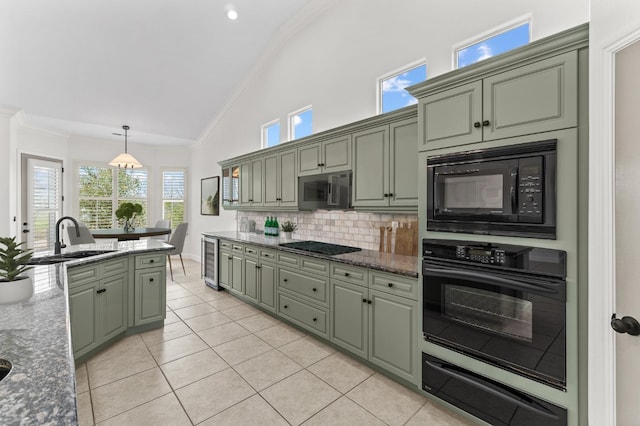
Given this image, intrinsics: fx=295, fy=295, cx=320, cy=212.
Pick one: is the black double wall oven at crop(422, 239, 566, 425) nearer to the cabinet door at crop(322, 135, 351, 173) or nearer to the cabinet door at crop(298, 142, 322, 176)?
the cabinet door at crop(322, 135, 351, 173)

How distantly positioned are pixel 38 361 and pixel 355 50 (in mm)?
3805

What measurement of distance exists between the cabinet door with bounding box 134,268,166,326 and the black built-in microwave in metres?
3.03

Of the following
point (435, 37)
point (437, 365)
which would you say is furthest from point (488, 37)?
point (437, 365)

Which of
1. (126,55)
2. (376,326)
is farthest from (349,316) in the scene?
(126,55)

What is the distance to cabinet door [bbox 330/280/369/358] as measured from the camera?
8.37 ft

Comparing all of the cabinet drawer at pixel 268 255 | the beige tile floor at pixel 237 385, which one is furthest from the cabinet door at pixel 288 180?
the beige tile floor at pixel 237 385

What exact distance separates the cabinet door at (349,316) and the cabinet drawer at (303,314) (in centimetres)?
15

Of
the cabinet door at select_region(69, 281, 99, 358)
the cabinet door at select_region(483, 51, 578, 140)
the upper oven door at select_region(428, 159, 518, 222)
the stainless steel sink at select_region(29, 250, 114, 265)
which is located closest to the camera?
the cabinet door at select_region(483, 51, 578, 140)

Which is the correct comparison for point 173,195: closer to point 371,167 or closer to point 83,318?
point 83,318

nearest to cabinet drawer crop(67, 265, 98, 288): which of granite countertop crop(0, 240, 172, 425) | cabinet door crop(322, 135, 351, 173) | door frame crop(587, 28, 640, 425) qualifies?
granite countertop crop(0, 240, 172, 425)

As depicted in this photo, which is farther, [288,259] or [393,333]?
[288,259]

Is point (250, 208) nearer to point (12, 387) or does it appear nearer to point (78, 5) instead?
point (78, 5)

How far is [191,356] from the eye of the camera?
2781mm

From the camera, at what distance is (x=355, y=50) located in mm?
3547
